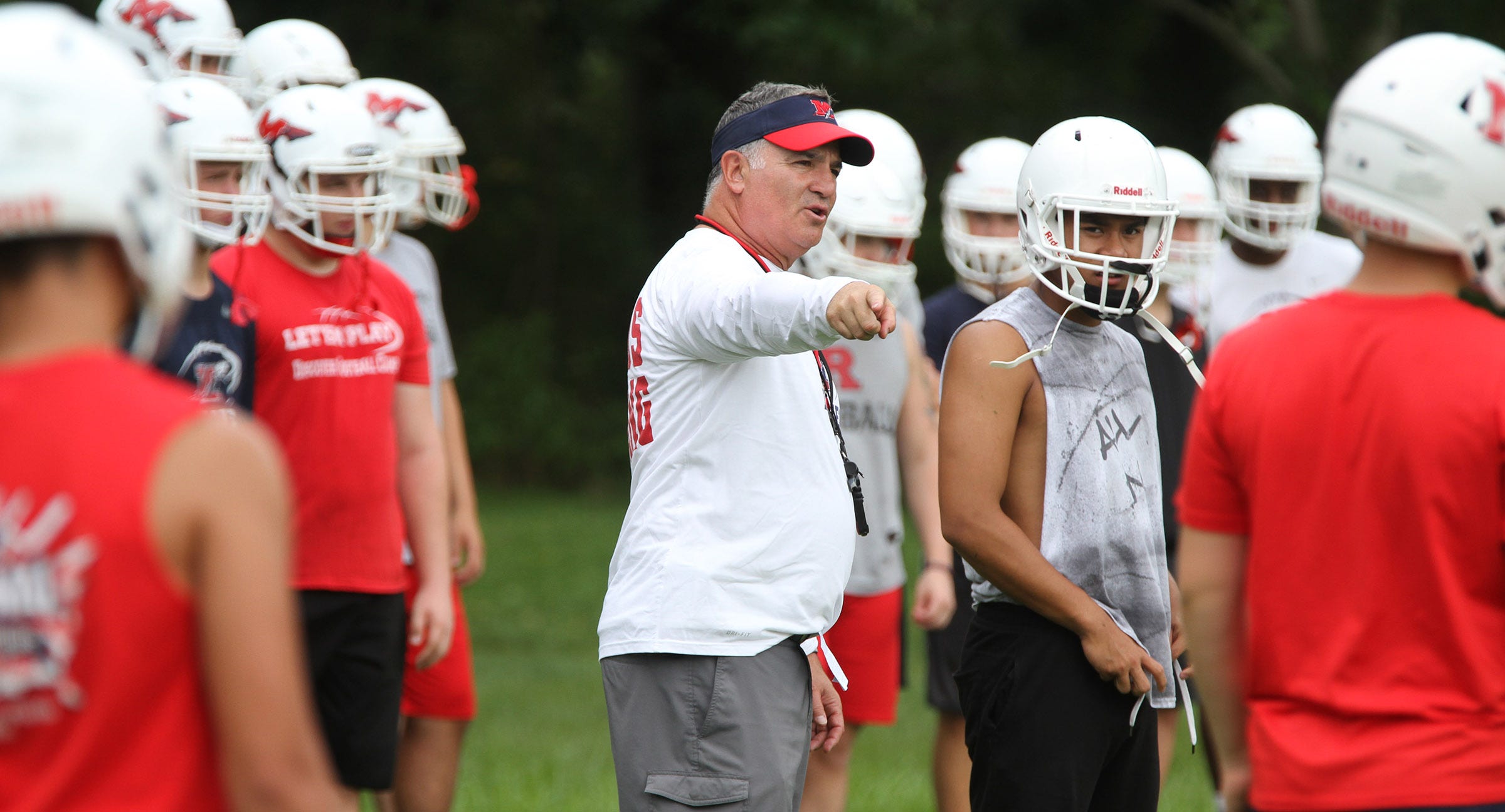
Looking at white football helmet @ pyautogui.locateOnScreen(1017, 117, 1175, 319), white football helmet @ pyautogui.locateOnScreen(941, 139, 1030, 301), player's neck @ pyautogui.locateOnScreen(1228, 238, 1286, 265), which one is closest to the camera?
white football helmet @ pyautogui.locateOnScreen(1017, 117, 1175, 319)

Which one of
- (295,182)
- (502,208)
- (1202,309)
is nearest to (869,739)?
(1202,309)

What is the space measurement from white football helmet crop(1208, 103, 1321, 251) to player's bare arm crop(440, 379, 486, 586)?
3.25 m

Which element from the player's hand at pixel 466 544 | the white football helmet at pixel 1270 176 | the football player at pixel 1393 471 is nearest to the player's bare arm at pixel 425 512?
the player's hand at pixel 466 544

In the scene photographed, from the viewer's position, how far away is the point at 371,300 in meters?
4.48

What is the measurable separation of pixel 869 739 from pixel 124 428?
696 centimetres

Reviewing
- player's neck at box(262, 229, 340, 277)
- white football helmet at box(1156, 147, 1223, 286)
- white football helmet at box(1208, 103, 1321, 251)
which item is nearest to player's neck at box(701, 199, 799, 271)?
player's neck at box(262, 229, 340, 277)

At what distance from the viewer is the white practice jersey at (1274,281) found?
637cm

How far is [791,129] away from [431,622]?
196 cm

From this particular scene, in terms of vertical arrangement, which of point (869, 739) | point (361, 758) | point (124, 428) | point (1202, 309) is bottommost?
point (869, 739)

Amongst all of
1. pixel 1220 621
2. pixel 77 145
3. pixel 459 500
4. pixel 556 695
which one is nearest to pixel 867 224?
pixel 459 500

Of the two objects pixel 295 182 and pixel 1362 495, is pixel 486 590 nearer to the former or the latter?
pixel 295 182

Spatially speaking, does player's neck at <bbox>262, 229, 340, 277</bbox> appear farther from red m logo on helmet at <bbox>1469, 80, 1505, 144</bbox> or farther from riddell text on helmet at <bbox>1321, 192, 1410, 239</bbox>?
red m logo on helmet at <bbox>1469, 80, 1505, 144</bbox>

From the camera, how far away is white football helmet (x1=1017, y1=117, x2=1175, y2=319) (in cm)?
350

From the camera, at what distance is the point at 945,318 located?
5977 mm
